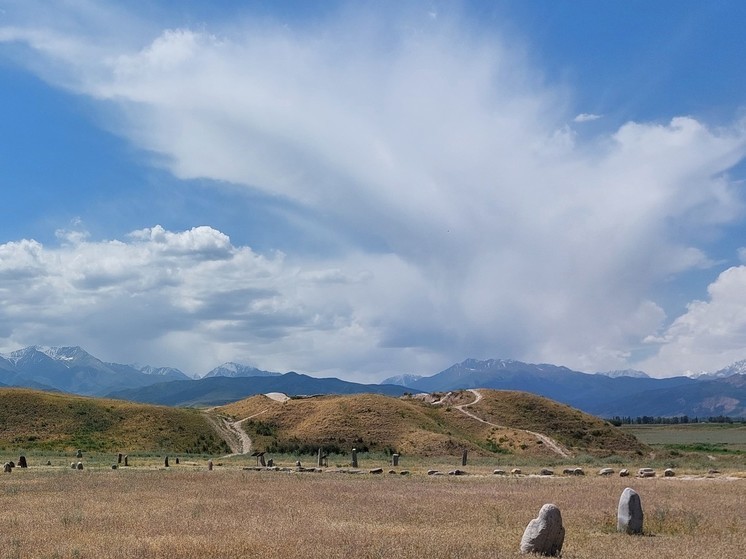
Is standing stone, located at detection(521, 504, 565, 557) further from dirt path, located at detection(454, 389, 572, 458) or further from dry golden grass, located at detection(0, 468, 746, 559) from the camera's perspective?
dirt path, located at detection(454, 389, 572, 458)

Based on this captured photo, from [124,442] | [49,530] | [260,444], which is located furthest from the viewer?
[260,444]

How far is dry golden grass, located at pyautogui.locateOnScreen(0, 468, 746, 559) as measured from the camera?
1587 cm

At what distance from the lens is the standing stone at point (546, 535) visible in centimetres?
1636

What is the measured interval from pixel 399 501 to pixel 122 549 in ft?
43.5

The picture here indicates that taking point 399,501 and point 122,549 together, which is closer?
point 122,549

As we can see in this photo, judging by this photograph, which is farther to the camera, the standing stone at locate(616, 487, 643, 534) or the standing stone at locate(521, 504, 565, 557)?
the standing stone at locate(616, 487, 643, 534)

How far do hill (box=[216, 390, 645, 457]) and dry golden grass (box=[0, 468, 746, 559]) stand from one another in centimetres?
4668

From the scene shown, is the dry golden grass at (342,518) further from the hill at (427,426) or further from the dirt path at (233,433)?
the dirt path at (233,433)

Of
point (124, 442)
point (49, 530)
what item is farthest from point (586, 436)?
point (49, 530)

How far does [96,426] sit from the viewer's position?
289 feet

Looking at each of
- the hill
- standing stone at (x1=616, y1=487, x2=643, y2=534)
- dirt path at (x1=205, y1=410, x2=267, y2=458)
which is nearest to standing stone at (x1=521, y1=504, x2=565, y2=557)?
standing stone at (x1=616, y1=487, x2=643, y2=534)

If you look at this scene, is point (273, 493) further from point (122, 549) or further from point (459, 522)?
point (122, 549)

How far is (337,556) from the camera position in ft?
47.4

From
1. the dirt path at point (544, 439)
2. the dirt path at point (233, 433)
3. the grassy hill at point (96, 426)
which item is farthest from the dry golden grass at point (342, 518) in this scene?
the dirt path at point (233, 433)
